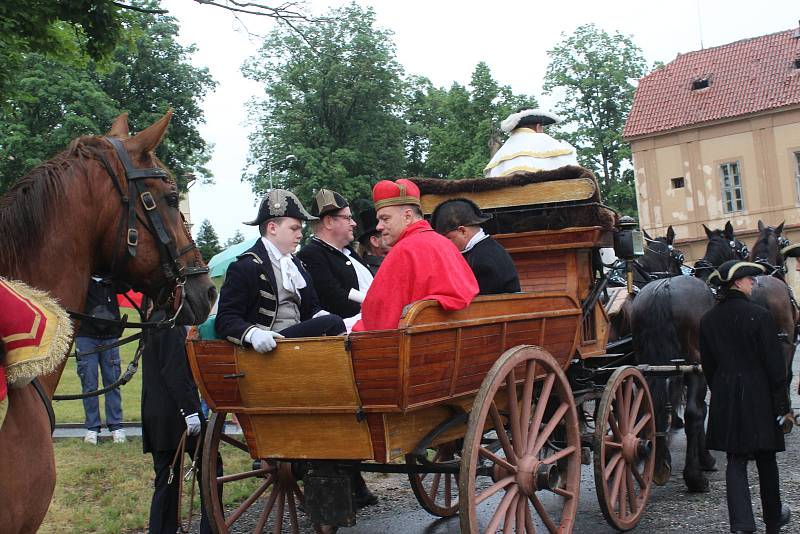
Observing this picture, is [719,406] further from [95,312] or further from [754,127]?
A: [754,127]

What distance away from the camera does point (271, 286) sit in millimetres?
4840

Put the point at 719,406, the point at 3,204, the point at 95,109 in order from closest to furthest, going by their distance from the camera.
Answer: the point at 3,204
the point at 719,406
the point at 95,109

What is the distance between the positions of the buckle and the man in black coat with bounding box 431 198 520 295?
243 cm

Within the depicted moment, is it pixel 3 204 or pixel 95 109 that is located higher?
pixel 95 109

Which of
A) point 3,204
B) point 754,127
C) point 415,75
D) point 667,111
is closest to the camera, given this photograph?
point 3,204

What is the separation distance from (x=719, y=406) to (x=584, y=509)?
157cm

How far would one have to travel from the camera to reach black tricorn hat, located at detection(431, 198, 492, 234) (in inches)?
221

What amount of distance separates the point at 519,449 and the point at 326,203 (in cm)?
226

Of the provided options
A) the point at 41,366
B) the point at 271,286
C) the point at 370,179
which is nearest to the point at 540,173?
the point at 271,286

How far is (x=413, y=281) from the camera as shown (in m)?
4.53

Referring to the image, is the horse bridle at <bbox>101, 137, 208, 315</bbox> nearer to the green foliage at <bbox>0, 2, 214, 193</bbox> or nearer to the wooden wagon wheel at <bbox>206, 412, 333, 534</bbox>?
the wooden wagon wheel at <bbox>206, 412, 333, 534</bbox>

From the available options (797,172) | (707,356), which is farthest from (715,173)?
(707,356)

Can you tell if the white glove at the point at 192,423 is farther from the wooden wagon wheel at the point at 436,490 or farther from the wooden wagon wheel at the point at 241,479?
the wooden wagon wheel at the point at 436,490

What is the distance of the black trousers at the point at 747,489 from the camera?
17.9ft
